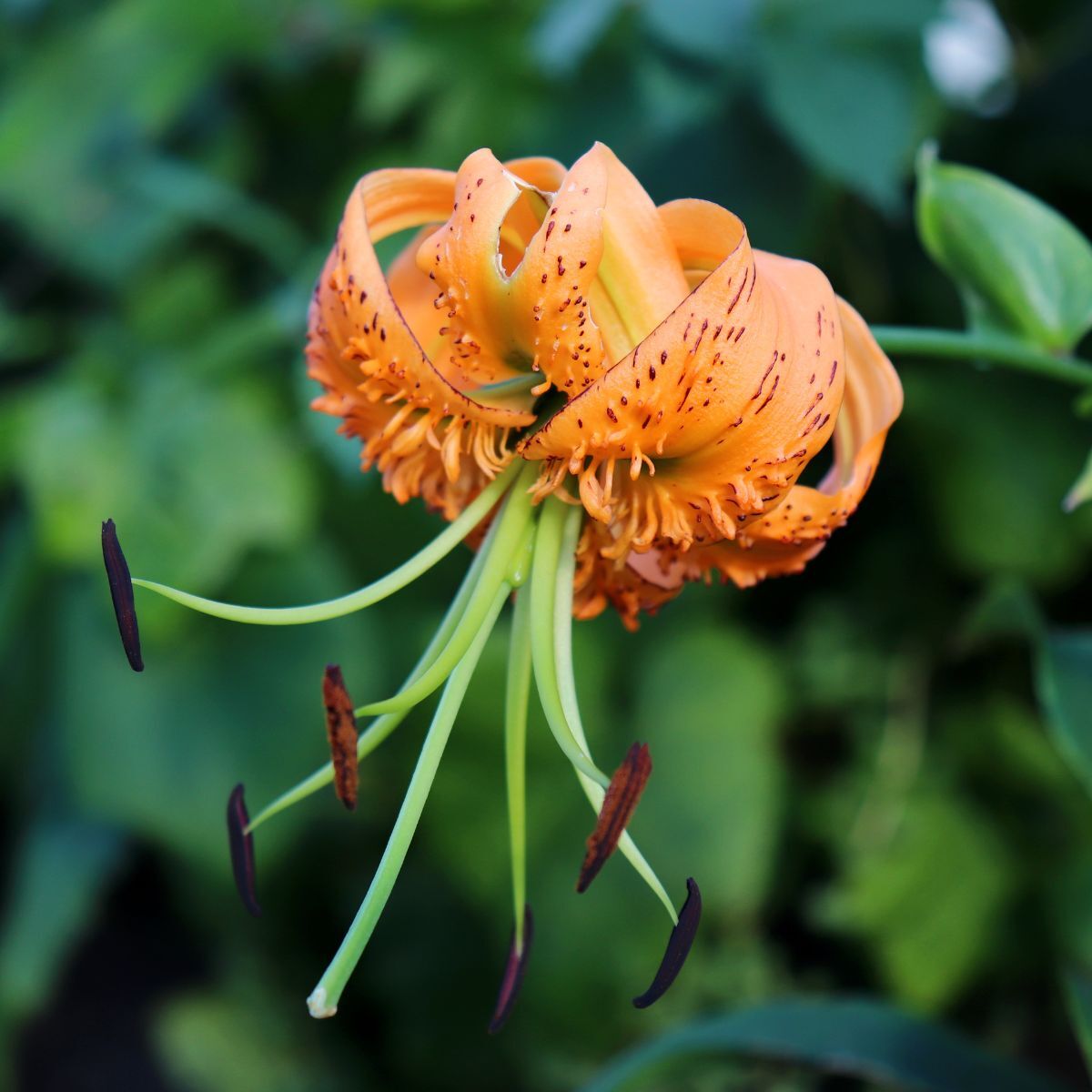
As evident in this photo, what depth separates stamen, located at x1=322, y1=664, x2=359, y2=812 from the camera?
484 mm

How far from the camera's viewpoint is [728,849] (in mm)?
1103

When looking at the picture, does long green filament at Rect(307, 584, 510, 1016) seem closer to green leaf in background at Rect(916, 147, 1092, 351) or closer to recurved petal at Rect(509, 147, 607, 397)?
recurved petal at Rect(509, 147, 607, 397)

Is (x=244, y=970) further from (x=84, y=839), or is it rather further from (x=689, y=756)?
(x=689, y=756)

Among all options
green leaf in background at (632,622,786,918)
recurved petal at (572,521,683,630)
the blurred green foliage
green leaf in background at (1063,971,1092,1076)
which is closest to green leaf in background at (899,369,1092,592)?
the blurred green foliage

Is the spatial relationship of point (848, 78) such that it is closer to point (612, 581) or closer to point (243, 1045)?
point (612, 581)

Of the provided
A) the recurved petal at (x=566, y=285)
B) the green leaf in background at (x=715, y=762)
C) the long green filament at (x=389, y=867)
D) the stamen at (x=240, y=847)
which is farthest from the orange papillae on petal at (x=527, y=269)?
the green leaf in background at (x=715, y=762)

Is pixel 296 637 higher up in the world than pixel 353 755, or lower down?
lower down

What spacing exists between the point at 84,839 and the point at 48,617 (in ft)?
0.86

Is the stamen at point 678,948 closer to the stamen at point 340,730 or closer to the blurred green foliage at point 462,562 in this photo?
the stamen at point 340,730

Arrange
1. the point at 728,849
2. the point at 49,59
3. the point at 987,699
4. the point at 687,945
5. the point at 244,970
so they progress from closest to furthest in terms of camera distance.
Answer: the point at 687,945, the point at 728,849, the point at 987,699, the point at 49,59, the point at 244,970

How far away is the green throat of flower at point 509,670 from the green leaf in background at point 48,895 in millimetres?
901

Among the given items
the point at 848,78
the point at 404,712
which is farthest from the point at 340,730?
the point at 848,78

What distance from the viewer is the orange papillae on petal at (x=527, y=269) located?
0.41m

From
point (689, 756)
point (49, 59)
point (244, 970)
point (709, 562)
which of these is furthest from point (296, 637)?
point (709, 562)
